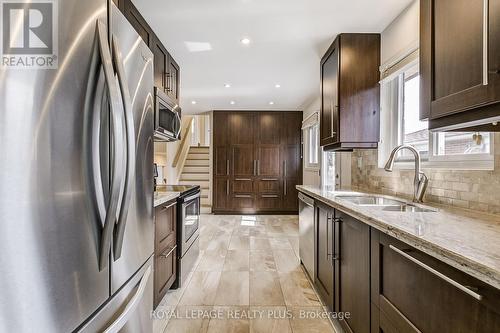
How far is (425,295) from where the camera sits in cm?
96

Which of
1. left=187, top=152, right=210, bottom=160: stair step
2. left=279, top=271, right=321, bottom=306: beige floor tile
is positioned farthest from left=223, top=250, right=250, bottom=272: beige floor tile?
left=187, top=152, right=210, bottom=160: stair step

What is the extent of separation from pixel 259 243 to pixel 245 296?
5.61ft

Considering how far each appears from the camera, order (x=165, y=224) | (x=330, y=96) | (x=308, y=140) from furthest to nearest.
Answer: (x=308, y=140) → (x=330, y=96) → (x=165, y=224)

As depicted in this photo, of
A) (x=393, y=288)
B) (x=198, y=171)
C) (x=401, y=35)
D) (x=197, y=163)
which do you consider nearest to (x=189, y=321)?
(x=393, y=288)

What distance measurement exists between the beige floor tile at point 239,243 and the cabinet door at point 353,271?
7.05ft

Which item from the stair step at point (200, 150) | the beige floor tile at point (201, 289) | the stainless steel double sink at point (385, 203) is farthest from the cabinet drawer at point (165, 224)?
the stair step at point (200, 150)

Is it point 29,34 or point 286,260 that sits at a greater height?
point 29,34

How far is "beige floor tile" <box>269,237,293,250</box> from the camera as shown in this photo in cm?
393

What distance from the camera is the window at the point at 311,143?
215 inches

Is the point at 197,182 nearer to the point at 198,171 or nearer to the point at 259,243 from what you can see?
the point at 198,171

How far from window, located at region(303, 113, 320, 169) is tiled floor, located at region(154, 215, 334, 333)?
6.96ft

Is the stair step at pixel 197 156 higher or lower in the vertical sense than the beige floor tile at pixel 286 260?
higher

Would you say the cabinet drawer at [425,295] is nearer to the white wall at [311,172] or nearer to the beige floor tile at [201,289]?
the beige floor tile at [201,289]

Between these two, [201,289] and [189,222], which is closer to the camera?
[201,289]
